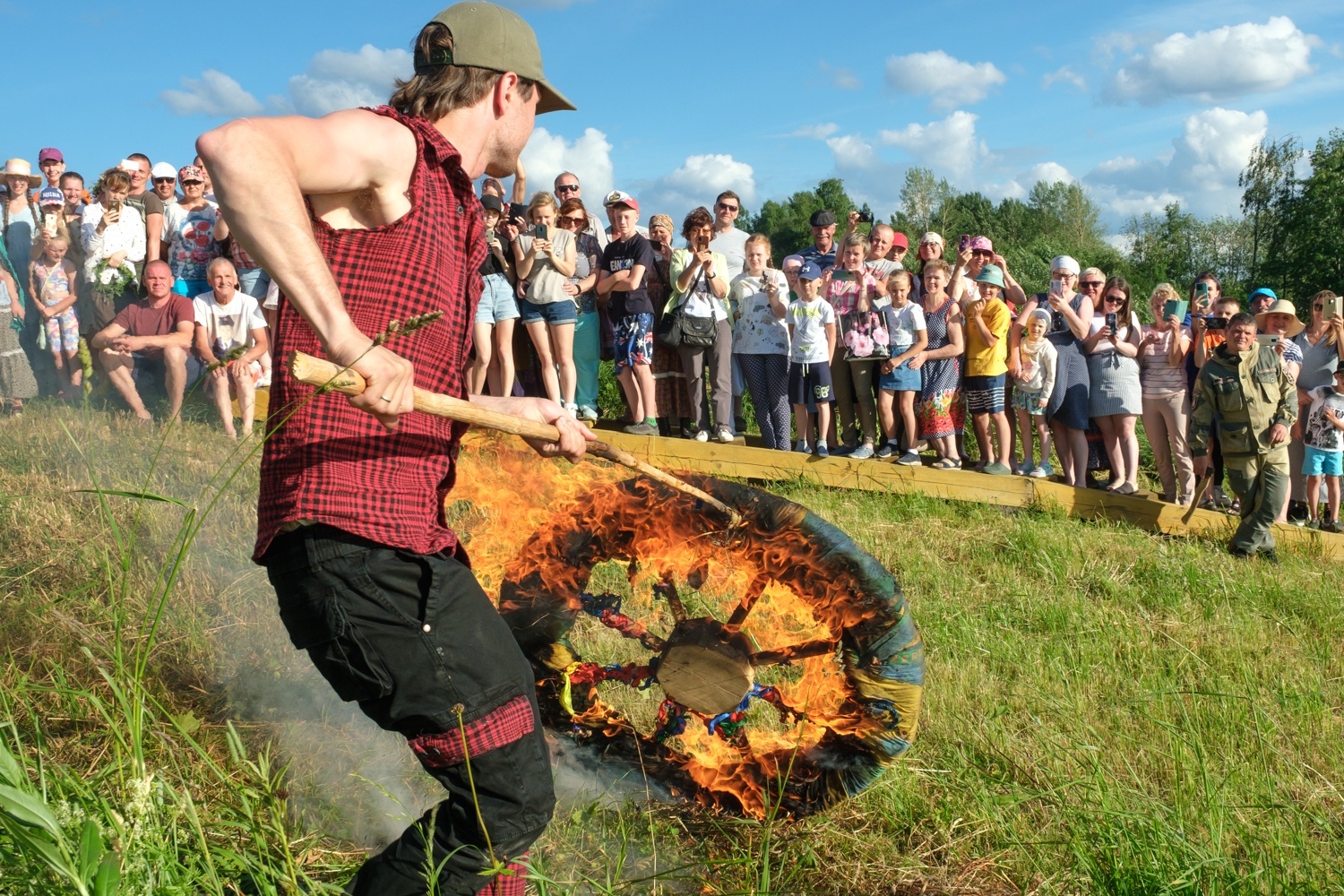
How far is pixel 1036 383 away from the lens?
8492 millimetres

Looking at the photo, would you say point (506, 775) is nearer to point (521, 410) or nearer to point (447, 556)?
point (447, 556)

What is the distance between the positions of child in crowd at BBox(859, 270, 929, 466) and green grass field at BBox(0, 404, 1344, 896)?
1.98m

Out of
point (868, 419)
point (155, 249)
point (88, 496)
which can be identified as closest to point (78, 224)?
point (155, 249)

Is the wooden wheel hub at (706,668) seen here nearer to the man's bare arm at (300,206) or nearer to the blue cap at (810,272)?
the man's bare arm at (300,206)

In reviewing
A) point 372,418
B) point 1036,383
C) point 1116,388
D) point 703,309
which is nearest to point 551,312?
point 703,309

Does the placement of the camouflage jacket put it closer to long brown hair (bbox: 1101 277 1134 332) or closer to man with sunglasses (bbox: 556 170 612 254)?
long brown hair (bbox: 1101 277 1134 332)

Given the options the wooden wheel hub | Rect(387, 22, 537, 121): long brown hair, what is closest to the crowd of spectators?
the wooden wheel hub

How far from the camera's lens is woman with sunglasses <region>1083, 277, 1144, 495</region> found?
27.5 feet

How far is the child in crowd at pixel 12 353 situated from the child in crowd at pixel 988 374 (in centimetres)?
721

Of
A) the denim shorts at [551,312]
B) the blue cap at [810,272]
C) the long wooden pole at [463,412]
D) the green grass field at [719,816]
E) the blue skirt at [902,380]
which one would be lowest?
the green grass field at [719,816]

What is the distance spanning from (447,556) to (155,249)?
7.98 meters

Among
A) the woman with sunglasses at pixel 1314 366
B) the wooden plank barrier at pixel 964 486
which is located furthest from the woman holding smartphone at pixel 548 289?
the woman with sunglasses at pixel 1314 366

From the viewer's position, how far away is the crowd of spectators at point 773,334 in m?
8.44

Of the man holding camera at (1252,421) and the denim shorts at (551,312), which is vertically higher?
the denim shorts at (551,312)
